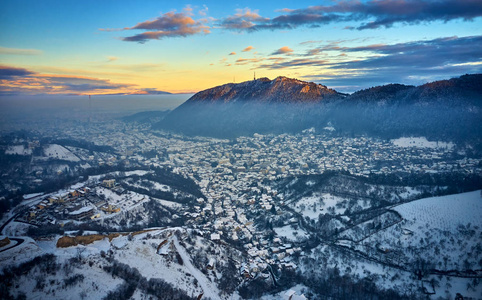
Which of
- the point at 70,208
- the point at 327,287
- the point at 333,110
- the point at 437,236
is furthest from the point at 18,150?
the point at 333,110

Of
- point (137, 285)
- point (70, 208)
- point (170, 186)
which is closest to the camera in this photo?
point (137, 285)

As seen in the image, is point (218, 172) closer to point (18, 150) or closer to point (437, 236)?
point (437, 236)

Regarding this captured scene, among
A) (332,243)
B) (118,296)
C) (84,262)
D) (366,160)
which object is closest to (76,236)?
(84,262)

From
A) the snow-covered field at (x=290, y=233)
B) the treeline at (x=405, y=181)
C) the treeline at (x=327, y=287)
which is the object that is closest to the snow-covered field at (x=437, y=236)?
the treeline at (x=405, y=181)

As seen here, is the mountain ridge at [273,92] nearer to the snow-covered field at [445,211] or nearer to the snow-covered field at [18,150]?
the snow-covered field at [18,150]

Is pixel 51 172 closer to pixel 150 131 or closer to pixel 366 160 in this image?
pixel 150 131

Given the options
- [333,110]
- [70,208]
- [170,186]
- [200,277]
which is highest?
[333,110]
